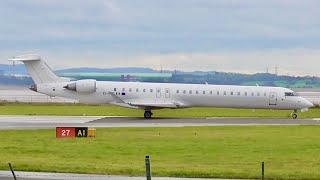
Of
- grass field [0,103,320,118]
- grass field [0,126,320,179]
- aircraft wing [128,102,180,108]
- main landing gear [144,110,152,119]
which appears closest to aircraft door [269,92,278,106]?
grass field [0,103,320,118]

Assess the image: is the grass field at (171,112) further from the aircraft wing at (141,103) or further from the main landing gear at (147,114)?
the main landing gear at (147,114)

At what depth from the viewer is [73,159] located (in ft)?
86.3

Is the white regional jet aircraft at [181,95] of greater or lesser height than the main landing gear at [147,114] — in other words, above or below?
above

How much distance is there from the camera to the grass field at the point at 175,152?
22500 mm

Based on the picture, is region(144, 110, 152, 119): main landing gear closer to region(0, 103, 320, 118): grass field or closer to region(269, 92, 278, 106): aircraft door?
region(0, 103, 320, 118): grass field

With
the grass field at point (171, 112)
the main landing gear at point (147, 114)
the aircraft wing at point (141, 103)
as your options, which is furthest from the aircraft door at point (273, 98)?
the main landing gear at point (147, 114)

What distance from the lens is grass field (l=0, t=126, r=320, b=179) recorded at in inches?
886

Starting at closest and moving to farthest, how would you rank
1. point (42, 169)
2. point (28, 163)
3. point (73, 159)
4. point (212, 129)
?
point (42, 169), point (28, 163), point (73, 159), point (212, 129)

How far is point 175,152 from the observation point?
28953 mm

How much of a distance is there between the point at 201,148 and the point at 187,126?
1561 centimetres

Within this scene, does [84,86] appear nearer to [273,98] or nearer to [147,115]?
[147,115]

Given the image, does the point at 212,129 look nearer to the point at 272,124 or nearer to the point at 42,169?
the point at 272,124

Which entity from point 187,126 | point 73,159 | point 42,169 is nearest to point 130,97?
point 187,126

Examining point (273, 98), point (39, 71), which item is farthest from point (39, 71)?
point (273, 98)
